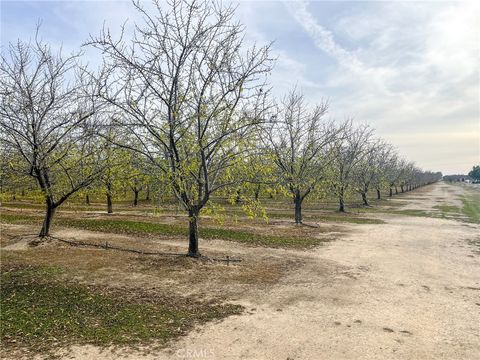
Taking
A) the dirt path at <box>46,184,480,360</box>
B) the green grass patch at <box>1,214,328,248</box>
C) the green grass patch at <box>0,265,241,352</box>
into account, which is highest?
the green grass patch at <box>1,214,328,248</box>

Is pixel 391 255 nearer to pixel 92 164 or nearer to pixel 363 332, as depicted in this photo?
pixel 363 332

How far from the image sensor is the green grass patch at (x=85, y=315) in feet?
23.5

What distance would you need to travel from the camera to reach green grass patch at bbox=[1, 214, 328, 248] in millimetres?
18438

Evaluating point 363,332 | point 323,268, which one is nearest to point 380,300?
point 363,332

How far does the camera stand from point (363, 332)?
7.64 m

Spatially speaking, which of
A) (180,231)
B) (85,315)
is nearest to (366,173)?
(180,231)

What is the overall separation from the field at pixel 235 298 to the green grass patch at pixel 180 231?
402mm

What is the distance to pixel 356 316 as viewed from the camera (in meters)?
8.55

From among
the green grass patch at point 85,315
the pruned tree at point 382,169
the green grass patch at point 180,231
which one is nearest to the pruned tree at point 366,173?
the pruned tree at point 382,169

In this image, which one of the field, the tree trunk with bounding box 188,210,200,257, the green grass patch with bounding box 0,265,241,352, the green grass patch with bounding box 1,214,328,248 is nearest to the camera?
the field

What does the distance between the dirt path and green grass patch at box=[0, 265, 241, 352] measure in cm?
61

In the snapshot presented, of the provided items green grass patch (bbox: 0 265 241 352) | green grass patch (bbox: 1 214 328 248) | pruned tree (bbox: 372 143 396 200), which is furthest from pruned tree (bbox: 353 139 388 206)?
green grass patch (bbox: 0 265 241 352)

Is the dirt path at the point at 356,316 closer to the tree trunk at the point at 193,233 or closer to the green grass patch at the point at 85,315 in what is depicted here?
the green grass patch at the point at 85,315

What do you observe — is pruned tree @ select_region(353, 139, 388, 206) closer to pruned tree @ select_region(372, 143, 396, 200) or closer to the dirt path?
pruned tree @ select_region(372, 143, 396, 200)
